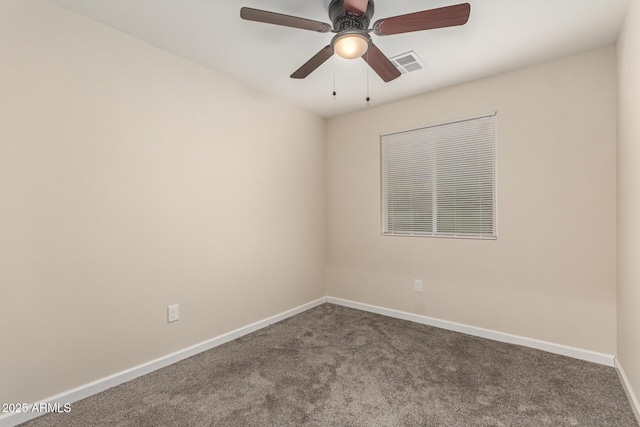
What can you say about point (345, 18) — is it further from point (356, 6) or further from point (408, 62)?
point (408, 62)

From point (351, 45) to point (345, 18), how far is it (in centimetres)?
14

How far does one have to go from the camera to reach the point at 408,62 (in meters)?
2.50

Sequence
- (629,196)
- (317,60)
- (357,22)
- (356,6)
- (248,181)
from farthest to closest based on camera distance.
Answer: (248,181)
(317,60)
(629,196)
(357,22)
(356,6)

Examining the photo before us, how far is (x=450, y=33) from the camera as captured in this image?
6.93 ft

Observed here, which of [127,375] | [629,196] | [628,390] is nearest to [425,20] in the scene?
[629,196]

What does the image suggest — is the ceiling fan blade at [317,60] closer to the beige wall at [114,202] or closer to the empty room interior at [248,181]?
the empty room interior at [248,181]

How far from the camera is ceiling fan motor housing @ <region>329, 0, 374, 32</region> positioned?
65.6 inches

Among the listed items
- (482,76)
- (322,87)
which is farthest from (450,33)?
(322,87)

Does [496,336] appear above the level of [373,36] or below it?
below

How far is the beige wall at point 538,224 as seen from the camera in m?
2.29

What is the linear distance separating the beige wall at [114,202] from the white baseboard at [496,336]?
4.23 ft

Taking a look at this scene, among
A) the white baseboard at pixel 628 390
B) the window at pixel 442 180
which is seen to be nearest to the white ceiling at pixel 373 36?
the window at pixel 442 180

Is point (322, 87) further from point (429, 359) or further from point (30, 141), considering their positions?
point (429, 359)

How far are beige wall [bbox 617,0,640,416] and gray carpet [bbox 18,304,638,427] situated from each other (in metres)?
0.32
